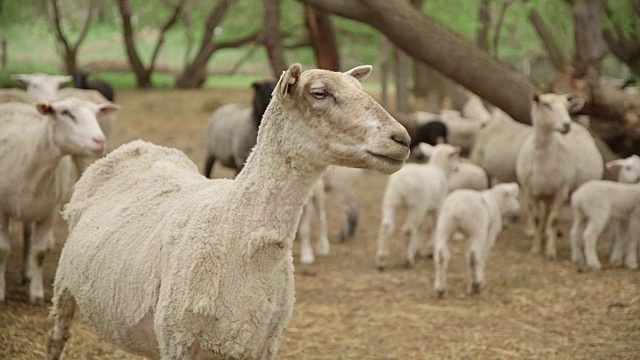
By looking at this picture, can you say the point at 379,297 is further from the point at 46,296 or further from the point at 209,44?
the point at 209,44

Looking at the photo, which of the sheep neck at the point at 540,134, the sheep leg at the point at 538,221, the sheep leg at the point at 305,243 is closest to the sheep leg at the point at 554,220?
the sheep leg at the point at 538,221

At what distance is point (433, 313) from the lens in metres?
6.94

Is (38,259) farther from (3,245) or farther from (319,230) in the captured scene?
(319,230)

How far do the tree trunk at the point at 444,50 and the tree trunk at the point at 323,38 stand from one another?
3.71 m

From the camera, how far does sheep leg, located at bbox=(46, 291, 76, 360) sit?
14.3 feet

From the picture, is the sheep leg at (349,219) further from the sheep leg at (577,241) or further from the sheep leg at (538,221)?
the sheep leg at (577,241)

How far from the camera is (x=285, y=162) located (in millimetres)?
3336

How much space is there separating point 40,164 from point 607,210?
5455 mm

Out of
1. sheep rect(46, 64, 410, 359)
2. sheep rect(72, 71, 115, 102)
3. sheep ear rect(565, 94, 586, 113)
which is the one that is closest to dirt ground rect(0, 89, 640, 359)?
sheep ear rect(565, 94, 586, 113)

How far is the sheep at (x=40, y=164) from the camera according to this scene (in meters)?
6.27

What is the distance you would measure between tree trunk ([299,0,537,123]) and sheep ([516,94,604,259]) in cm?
38

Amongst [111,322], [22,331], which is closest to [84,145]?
[22,331]

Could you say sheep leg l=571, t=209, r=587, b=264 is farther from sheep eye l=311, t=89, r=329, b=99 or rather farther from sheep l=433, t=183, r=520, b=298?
sheep eye l=311, t=89, r=329, b=99

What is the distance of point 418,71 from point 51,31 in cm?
1024
